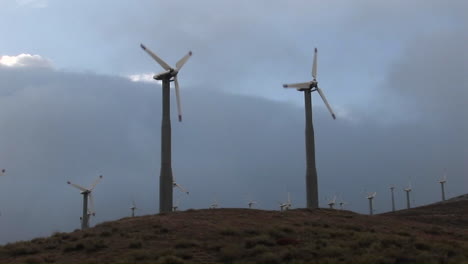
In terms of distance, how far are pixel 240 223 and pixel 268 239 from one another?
8194 millimetres

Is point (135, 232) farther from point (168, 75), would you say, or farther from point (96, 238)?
point (168, 75)

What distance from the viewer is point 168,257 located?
29.4m

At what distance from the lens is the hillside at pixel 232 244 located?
30547 millimetres

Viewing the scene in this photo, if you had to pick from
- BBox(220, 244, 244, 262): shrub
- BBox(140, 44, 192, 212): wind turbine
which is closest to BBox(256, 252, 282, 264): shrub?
BBox(220, 244, 244, 262): shrub

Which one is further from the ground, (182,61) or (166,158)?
(182,61)

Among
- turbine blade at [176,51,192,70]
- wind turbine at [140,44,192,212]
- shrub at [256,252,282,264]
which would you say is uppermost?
turbine blade at [176,51,192,70]

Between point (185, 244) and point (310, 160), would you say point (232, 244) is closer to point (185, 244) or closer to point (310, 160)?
point (185, 244)

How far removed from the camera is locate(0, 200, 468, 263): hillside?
30547mm

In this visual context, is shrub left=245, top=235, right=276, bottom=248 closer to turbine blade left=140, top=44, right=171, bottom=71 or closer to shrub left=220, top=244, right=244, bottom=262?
shrub left=220, top=244, right=244, bottom=262

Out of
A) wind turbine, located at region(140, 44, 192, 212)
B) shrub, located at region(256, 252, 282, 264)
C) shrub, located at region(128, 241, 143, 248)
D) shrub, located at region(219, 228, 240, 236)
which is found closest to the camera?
shrub, located at region(256, 252, 282, 264)

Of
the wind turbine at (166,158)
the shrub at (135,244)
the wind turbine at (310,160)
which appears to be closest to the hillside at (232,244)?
the shrub at (135,244)

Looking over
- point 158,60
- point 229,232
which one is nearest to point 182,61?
point 158,60

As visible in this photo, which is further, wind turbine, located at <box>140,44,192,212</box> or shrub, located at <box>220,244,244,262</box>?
wind turbine, located at <box>140,44,192,212</box>

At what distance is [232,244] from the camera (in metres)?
33.4
